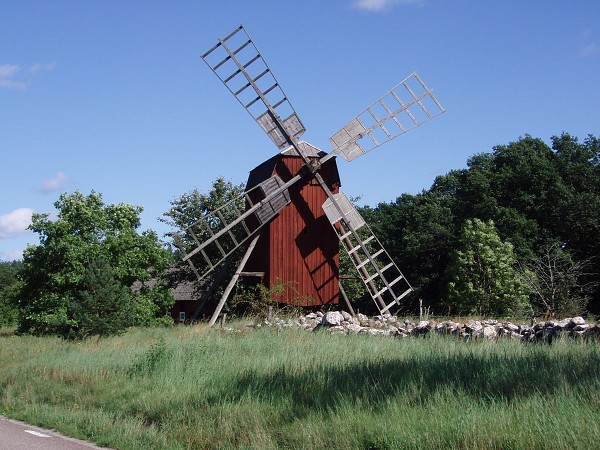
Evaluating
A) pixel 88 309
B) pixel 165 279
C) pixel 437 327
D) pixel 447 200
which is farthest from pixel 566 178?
pixel 88 309

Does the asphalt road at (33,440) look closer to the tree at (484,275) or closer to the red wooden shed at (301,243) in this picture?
the red wooden shed at (301,243)

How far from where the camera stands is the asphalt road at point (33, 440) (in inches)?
395

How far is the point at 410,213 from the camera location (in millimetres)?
52031

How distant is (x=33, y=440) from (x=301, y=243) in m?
16.9

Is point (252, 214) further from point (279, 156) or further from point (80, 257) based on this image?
point (80, 257)

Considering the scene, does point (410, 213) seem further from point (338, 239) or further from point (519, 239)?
point (338, 239)

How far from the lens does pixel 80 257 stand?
2772 centimetres

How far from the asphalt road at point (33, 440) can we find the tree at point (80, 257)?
15054 mm

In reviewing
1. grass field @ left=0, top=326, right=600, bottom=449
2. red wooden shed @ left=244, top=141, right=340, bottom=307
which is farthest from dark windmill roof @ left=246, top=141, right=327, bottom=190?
grass field @ left=0, top=326, right=600, bottom=449

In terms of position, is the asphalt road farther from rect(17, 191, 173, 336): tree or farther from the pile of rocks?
rect(17, 191, 173, 336): tree

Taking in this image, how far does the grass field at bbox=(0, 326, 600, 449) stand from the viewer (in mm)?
8516

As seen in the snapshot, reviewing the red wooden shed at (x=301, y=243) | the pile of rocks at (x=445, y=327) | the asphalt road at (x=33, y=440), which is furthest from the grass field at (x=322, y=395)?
the red wooden shed at (x=301, y=243)

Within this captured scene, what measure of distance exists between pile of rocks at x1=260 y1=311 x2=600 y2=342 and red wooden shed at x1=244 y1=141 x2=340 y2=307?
216cm

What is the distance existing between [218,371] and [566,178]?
3532 centimetres
